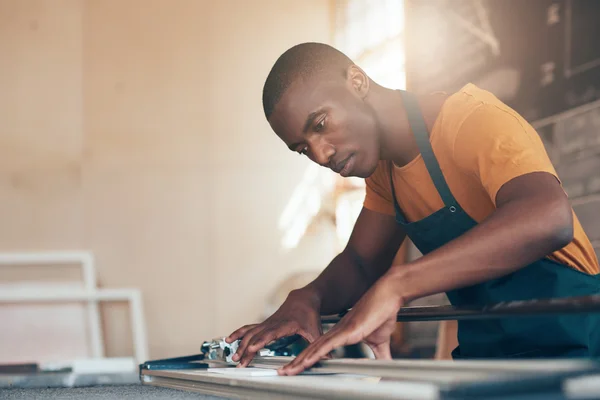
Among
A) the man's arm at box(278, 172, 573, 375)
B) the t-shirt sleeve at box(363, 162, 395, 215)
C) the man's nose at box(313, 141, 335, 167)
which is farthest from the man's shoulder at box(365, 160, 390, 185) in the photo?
the man's arm at box(278, 172, 573, 375)

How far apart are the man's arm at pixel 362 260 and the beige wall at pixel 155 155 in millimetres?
3251

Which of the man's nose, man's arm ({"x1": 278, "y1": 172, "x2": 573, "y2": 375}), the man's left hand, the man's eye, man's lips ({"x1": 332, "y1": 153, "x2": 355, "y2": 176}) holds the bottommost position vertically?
the man's left hand

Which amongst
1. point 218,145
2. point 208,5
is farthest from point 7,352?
point 208,5

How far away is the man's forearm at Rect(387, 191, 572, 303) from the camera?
3.35 ft

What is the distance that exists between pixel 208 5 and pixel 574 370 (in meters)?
4.68

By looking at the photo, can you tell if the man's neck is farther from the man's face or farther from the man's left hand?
the man's left hand

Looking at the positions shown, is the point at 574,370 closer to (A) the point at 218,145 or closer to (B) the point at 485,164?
(B) the point at 485,164

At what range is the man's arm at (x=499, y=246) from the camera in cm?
102

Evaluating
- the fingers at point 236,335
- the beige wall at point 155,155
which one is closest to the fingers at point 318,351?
the fingers at point 236,335

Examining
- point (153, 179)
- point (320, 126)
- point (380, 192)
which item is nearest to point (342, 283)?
point (380, 192)

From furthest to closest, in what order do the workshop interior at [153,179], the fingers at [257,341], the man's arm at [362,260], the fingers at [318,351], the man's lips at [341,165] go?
the workshop interior at [153,179] < the man's arm at [362,260] < the man's lips at [341,165] < the fingers at [257,341] < the fingers at [318,351]

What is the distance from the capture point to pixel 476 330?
1383 millimetres

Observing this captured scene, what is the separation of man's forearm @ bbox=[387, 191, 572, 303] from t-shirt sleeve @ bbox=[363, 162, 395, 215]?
548mm

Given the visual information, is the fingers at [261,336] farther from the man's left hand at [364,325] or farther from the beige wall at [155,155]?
the beige wall at [155,155]
